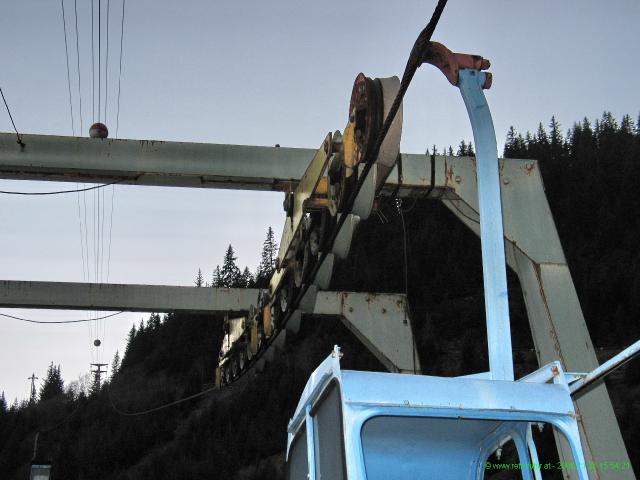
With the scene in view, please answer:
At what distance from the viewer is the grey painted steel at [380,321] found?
11.9 metres

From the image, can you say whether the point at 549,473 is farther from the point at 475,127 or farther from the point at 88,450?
the point at 88,450

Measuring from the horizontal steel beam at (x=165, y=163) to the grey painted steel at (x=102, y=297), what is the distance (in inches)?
163

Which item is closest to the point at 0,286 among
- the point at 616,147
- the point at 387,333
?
the point at 387,333

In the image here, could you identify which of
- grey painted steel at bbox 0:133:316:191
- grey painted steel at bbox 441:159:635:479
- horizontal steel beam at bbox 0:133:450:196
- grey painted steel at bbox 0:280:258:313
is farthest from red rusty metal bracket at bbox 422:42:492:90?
grey painted steel at bbox 0:280:258:313

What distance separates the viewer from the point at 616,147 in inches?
2776

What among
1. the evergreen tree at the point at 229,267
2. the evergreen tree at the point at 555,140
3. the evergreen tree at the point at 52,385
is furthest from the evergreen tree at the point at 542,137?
the evergreen tree at the point at 52,385

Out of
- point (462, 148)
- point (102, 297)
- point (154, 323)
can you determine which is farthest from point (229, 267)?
point (102, 297)

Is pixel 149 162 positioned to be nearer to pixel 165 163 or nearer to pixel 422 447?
pixel 165 163

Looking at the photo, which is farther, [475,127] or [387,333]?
[387,333]

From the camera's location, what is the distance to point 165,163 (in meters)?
8.86

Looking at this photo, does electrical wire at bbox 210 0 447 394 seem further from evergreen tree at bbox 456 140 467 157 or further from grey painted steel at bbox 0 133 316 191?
evergreen tree at bbox 456 140 467 157

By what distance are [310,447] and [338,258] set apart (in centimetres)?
415

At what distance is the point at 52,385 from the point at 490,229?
117m

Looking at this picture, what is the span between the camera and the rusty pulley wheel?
583 centimetres
